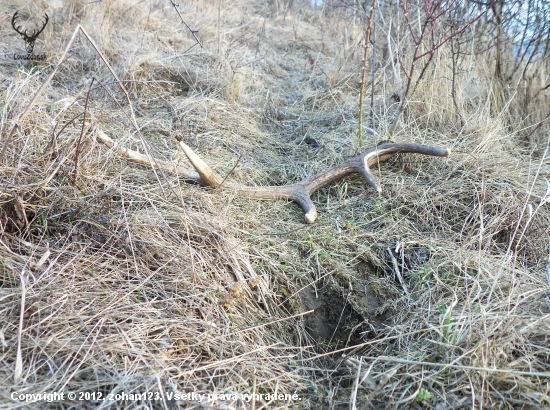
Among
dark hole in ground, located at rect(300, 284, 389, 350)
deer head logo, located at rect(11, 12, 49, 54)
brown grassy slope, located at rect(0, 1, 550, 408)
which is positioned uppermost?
deer head logo, located at rect(11, 12, 49, 54)

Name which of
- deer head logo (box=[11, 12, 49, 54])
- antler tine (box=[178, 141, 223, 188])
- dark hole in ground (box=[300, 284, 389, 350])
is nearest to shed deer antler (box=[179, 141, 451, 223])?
antler tine (box=[178, 141, 223, 188])

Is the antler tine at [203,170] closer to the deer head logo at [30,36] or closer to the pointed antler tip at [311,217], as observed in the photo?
the pointed antler tip at [311,217]

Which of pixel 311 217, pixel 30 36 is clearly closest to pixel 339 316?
pixel 311 217

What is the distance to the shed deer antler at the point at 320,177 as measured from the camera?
2.72 m

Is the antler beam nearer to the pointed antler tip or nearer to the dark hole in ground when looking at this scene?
the pointed antler tip

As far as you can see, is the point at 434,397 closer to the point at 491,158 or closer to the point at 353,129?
the point at 491,158

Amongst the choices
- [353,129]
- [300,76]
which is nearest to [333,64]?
[300,76]

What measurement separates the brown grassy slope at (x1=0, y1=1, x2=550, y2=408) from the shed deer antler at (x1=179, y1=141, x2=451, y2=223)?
8cm

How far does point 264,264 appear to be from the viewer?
7.72 ft

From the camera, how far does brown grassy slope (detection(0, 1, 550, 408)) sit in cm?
168

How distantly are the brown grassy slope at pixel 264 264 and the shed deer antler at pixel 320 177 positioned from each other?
0.27 feet

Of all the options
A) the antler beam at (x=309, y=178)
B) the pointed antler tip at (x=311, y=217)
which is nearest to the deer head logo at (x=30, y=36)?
the antler beam at (x=309, y=178)

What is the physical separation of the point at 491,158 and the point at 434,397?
209 cm

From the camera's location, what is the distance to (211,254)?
2.22 meters
